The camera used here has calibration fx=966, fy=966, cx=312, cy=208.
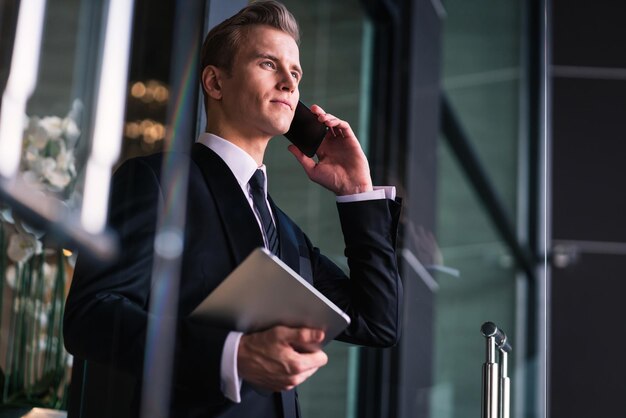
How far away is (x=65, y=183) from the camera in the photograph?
1.15 metres

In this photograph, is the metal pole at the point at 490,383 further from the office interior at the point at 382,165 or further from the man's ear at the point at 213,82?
the man's ear at the point at 213,82

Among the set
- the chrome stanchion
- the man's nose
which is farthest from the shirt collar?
the chrome stanchion

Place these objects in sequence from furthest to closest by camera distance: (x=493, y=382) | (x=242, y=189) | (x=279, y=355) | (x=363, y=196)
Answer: (x=493, y=382), (x=363, y=196), (x=242, y=189), (x=279, y=355)

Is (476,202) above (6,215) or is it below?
above

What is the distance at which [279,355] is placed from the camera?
104 cm

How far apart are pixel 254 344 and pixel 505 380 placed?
2.16 feet

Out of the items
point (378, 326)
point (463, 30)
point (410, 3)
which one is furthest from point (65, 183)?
point (410, 3)

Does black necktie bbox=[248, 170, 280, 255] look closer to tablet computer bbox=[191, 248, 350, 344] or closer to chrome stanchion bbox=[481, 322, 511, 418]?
tablet computer bbox=[191, 248, 350, 344]

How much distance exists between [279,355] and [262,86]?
437 millimetres

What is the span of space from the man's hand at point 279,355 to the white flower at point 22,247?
0.28 metres

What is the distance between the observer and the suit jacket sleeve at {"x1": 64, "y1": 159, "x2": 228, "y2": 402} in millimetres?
1080

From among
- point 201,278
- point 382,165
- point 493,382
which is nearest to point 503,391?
point 493,382

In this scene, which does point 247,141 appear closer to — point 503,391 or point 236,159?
point 236,159

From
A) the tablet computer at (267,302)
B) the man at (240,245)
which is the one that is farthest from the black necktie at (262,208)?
the tablet computer at (267,302)
